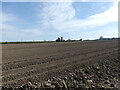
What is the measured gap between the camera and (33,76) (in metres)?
7.22

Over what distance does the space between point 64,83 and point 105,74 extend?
8.71 feet

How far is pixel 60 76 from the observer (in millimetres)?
7211

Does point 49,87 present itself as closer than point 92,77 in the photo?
Yes

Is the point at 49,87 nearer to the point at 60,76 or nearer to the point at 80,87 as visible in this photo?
the point at 80,87

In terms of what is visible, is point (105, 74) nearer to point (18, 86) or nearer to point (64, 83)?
point (64, 83)

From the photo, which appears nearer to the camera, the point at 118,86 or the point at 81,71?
the point at 118,86

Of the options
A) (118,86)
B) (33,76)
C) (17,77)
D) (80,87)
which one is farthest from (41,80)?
(118,86)

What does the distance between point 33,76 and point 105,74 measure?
3253 millimetres

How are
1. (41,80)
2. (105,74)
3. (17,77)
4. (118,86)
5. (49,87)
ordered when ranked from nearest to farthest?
1. (49,87)
2. (118,86)
3. (41,80)
4. (17,77)
5. (105,74)

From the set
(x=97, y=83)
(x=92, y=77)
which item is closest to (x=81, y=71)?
(x=92, y=77)

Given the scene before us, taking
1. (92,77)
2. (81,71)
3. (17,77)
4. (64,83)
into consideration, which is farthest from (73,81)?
(17,77)

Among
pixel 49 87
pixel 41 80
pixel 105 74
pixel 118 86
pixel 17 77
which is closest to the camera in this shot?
pixel 49 87

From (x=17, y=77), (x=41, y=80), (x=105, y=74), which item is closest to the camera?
(x=41, y=80)

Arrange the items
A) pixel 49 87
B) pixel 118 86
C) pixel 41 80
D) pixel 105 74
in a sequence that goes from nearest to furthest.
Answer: pixel 49 87
pixel 118 86
pixel 41 80
pixel 105 74
